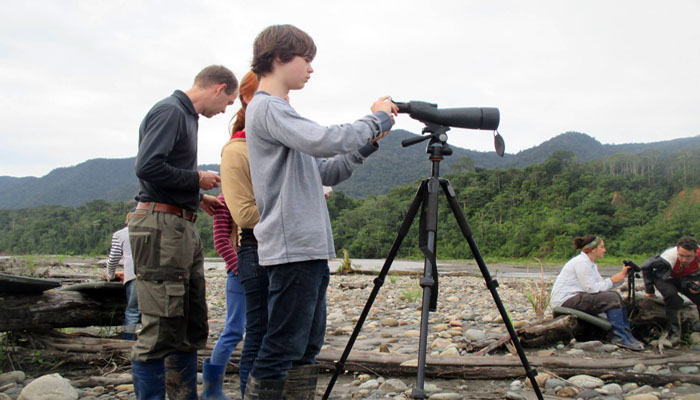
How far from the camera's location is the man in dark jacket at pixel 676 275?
466 cm

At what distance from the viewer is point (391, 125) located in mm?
2012

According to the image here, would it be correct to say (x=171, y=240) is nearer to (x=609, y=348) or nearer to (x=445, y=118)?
(x=445, y=118)

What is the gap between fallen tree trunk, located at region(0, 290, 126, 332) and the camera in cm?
339

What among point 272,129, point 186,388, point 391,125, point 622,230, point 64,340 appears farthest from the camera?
point 622,230

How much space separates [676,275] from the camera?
4.81m

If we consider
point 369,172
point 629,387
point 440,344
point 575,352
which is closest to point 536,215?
point 575,352

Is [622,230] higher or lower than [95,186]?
lower

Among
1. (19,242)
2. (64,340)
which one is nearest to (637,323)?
(64,340)

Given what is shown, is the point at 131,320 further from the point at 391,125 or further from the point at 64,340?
the point at 391,125

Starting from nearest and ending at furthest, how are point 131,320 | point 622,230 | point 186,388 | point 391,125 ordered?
Result: point 391,125 < point 186,388 < point 131,320 < point 622,230

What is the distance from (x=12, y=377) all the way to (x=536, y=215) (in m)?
35.5

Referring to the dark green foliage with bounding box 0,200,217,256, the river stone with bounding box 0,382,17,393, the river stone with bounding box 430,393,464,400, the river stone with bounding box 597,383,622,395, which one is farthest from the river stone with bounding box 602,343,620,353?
the dark green foliage with bounding box 0,200,217,256

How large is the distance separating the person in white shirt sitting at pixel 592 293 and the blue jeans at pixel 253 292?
11.0 ft

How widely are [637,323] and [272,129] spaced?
428 cm
